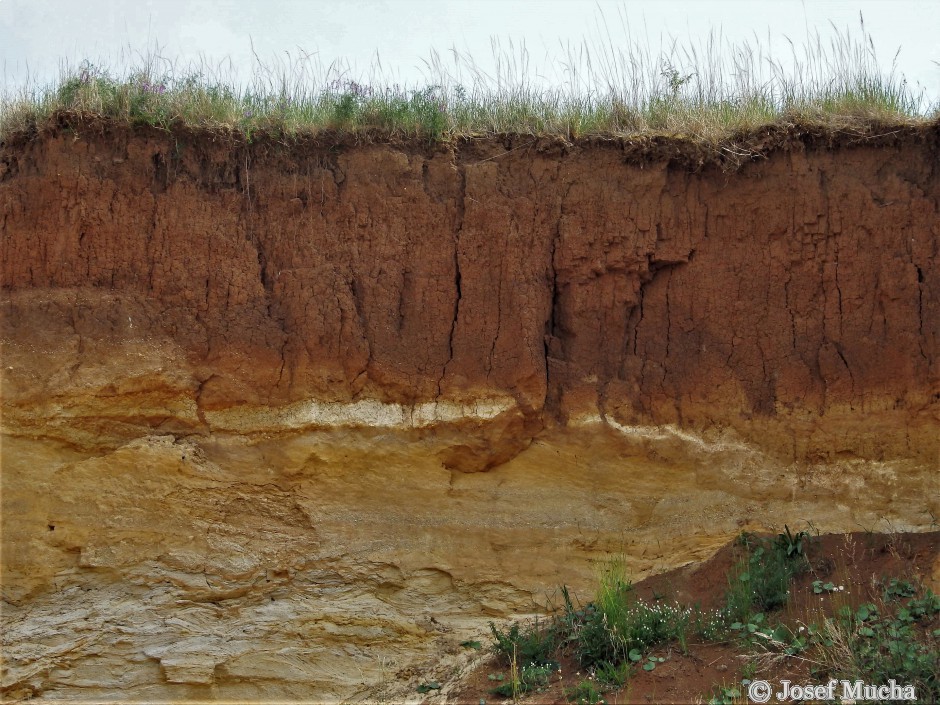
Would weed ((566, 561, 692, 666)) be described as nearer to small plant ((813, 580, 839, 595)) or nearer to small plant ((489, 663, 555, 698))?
small plant ((489, 663, 555, 698))

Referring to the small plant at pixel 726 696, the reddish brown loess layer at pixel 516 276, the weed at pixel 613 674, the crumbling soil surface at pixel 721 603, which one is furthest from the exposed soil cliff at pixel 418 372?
the small plant at pixel 726 696

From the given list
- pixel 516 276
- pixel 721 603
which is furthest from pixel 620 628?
pixel 516 276

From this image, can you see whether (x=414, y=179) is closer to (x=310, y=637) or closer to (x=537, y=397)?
(x=537, y=397)

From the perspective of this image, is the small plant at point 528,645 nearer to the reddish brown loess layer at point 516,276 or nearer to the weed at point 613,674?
the weed at point 613,674

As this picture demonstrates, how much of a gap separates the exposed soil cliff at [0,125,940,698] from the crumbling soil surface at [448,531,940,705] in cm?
16

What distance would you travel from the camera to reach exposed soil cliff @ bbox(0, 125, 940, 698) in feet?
19.4

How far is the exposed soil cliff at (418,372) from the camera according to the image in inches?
233

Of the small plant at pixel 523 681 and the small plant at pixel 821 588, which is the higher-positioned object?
the small plant at pixel 821 588

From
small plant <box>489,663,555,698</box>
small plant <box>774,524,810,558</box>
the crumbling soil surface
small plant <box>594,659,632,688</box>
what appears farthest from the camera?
small plant <box>774,524,810,558</box>

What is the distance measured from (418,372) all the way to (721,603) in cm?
235

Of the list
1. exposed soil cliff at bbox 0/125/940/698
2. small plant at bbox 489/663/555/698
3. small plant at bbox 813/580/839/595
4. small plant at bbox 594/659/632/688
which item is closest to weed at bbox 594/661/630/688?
small plant at bbox 594/659/632/688

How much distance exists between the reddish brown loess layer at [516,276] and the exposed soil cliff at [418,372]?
2cm

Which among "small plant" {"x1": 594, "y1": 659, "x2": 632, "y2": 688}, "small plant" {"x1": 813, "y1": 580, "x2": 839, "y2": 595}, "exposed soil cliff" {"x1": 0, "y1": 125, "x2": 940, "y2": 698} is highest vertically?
"exposed soil cliff" {"x1": 0, "y1": 125, "x2": 940, "y2": 698}

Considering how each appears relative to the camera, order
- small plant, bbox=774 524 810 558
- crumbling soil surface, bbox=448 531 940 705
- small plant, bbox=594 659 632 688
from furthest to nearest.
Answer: small plant, bbox=774 524 810 558
small plant, bbox=594 659 632 688
crumbling soil surface, bbox=448 531 940 705
